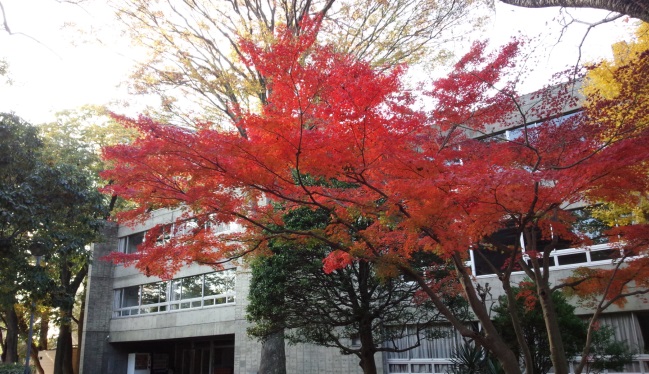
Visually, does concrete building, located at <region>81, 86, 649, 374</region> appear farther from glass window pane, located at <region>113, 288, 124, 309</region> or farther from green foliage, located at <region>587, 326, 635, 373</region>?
green foliage, located at <region>587, 326, 635, 373</region>

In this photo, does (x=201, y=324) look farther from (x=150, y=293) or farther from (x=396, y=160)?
(x=396, y=160)

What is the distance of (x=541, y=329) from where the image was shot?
11.9 meters

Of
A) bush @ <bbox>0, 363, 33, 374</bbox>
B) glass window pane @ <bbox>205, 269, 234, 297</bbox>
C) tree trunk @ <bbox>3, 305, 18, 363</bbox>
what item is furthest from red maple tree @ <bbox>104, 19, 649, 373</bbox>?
tree trunk @ <bbox>3, 305, 18, 363</bbox>

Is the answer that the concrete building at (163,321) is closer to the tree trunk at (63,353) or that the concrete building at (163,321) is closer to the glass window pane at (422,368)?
the tree trunk at (63,353)

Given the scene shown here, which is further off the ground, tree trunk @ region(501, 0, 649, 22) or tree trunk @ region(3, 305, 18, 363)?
tree trunk @ region(501, 0, 649, 22)

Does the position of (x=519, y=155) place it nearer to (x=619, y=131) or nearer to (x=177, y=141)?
(x=619, y=131)

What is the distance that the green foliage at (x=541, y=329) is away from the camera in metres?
11.5

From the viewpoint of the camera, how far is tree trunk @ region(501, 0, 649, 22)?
573 cm

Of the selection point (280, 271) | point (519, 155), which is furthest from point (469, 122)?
point (280, 271)

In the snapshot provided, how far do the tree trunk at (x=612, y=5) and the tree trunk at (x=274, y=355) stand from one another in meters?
11.1

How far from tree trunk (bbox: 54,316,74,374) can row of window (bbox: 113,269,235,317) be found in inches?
115

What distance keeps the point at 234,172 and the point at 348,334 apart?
25.7ft

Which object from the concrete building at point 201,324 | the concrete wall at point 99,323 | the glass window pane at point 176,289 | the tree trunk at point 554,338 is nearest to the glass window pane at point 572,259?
the concrete building at point 201,324

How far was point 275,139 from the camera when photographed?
7.75m
